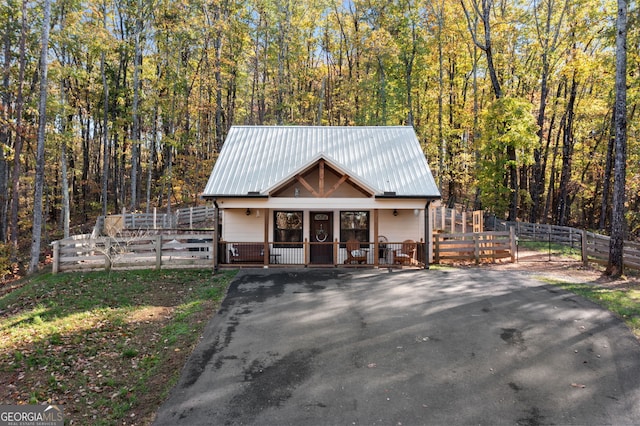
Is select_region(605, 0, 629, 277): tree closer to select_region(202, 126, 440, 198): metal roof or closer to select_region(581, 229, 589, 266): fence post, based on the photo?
select_region(581, 229, 589, 266): fence post

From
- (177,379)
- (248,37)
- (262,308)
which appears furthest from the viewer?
(248,37)

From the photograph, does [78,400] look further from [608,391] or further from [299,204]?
[299,204]

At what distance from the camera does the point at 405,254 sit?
44.7ft

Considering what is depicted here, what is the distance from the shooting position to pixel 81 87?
2470cm

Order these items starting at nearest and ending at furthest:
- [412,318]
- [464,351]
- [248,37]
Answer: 1. [464,351]
2. [412,318]
3. [248,37]

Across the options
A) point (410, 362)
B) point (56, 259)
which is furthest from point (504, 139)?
point (56, 259)

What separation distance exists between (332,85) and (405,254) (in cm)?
2412

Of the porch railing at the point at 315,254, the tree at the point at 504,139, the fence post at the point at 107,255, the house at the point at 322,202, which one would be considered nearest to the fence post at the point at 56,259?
the fence post at the point at 107,255

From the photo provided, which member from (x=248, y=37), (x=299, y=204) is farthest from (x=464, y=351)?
(x=248, y=37)

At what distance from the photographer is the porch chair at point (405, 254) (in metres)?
13.5

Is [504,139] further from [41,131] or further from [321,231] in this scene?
[41,131]

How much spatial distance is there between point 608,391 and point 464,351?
1990 mm

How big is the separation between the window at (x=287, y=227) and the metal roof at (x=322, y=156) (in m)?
1.57

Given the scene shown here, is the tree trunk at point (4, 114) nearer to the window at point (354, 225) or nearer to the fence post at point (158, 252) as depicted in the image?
the fence post at point (158, 252)
